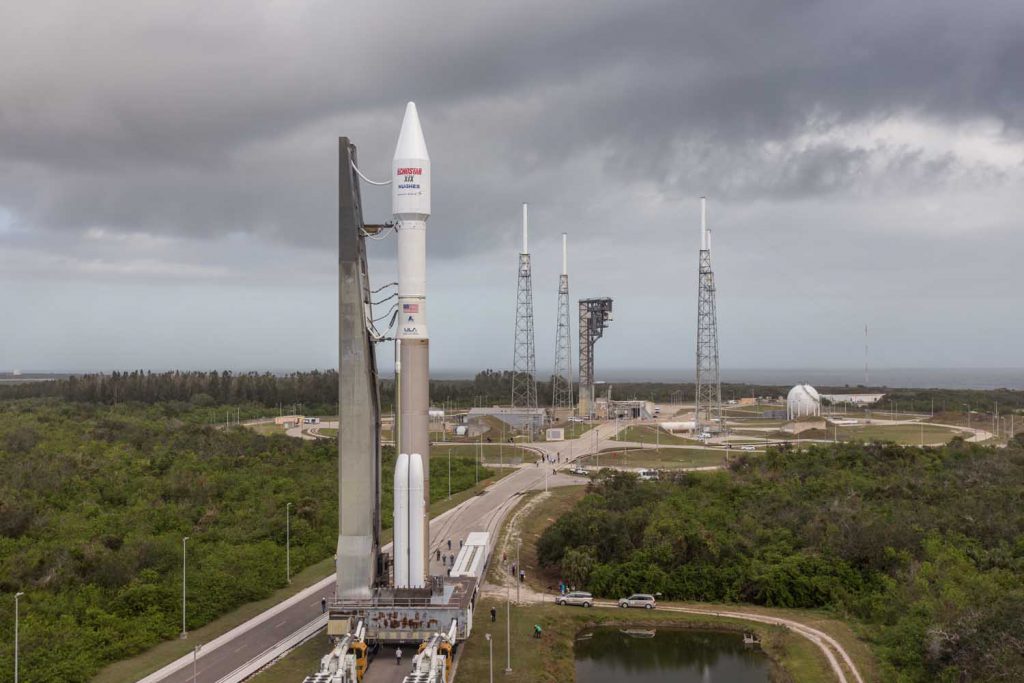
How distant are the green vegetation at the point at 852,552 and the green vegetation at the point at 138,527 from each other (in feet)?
56.4

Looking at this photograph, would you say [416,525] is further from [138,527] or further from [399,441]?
[138,527]

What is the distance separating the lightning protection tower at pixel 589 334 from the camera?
126625mm

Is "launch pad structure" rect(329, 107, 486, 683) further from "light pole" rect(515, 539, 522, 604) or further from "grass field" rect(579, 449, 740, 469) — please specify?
"grass field" rect(579, 449, 740, 469)

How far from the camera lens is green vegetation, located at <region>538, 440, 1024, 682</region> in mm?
33062

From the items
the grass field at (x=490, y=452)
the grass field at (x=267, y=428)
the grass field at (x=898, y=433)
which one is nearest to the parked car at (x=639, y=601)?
the grass field at (x=490, y=452)

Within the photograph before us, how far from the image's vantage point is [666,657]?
38.3 meters

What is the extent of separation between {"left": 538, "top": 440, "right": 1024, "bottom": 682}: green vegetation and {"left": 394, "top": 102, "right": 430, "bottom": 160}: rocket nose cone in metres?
24.8

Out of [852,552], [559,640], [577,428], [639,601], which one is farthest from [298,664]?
[577,428]

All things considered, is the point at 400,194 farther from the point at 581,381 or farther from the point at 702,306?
the point at 581,381

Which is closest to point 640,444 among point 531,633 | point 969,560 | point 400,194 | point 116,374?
point 969,560

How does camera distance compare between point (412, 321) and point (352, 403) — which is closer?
point (352, 403)

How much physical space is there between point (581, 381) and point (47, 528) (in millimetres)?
89765

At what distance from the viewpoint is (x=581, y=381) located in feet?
422

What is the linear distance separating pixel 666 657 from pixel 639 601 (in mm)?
5126
